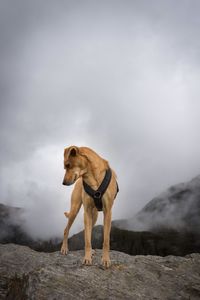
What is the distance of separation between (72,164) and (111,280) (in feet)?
13.4

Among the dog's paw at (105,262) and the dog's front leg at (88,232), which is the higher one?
the dog's front leg at (88,232)

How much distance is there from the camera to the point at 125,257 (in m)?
14.8

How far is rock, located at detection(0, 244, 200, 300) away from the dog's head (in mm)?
3154

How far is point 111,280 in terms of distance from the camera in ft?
36.7

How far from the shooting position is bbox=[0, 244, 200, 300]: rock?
398 inches

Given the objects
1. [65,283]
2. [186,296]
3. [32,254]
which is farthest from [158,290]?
[32,254]

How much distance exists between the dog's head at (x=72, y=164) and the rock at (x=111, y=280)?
3154 millimetres

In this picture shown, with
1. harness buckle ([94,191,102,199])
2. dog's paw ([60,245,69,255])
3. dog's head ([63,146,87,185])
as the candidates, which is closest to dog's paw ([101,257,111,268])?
harness buckle ([94,191,102,199])

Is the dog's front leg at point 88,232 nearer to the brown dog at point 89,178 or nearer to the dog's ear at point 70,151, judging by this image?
the brown dog at point 89,178

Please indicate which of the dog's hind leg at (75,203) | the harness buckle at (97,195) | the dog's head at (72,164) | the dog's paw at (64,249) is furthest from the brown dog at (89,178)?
the dog's paw at (64,249)

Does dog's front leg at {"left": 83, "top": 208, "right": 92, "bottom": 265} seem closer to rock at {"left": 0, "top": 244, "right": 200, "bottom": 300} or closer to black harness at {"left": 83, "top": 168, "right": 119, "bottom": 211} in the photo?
rock at {"left": 0, "top": 244, "right": 200, "bottom": 300}

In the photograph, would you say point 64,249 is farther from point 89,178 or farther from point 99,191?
point 89,178

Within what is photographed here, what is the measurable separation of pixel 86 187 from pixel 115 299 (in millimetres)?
3402

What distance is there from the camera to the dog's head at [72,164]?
10.0m
